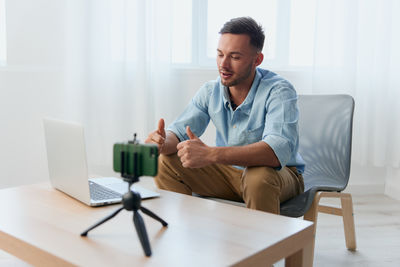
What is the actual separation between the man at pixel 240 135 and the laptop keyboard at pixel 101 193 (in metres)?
0.28

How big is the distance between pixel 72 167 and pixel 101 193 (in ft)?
0.60

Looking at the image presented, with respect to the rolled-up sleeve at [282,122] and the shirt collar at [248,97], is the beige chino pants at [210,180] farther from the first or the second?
the shirt collar at [248,97]

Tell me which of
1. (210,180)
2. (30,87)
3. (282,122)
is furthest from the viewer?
(30,87)

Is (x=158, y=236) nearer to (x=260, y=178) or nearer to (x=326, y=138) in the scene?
(x=260, y=178)

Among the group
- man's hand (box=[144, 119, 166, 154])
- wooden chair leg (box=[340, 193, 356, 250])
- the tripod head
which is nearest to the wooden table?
the tripod head

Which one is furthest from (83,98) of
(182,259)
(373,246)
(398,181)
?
(398,181)

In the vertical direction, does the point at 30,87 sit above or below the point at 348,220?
above

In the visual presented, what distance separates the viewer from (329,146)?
216 cm

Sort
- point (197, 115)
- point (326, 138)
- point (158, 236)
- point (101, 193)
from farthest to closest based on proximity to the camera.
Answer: point (326, 138), point (197, 115), point (101, 193), point (158, 236)

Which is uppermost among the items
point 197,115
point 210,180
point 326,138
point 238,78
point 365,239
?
point 238,78

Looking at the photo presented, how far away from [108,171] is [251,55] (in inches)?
55.7

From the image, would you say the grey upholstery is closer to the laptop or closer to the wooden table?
the wooden table

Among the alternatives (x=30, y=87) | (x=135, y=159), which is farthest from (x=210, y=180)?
(x=30, y=87)

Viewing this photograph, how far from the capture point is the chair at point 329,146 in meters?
2.07
